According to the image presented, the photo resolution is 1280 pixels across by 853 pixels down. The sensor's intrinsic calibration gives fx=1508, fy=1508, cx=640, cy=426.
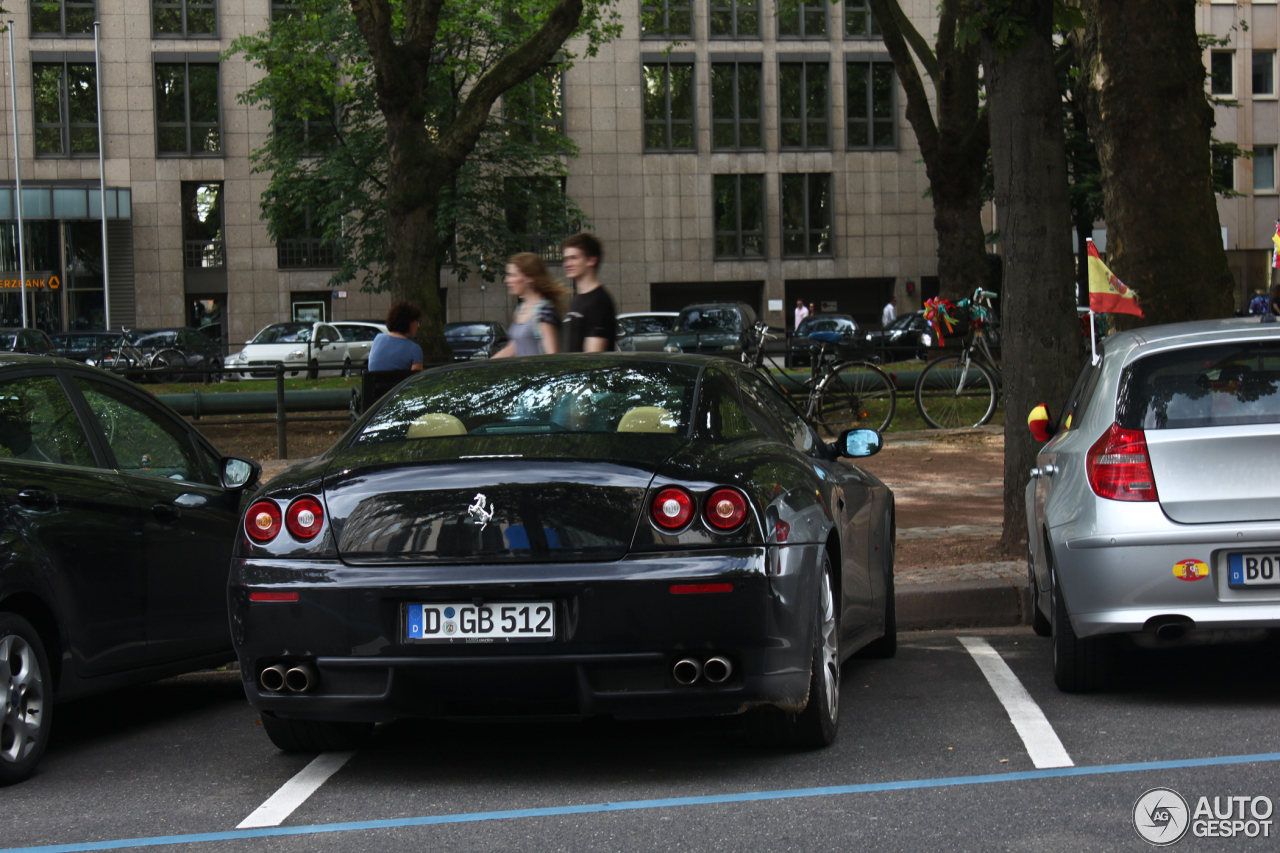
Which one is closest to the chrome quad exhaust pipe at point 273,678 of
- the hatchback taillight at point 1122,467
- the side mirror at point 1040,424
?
the hatchback taillight at point 1122,467

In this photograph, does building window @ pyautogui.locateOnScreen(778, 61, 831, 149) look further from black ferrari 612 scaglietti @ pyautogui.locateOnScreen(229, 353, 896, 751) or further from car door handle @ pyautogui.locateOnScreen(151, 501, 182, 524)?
black ferrari 612 scaglietti @ pyautogui.locateOnScreen(229, 353, 896, 751)

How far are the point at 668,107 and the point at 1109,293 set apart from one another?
4427 cm

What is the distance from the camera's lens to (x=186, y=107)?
49906 millimetres

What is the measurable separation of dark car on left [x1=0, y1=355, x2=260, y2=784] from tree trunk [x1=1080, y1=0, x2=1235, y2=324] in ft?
17.7

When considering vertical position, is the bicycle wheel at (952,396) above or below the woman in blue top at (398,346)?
below

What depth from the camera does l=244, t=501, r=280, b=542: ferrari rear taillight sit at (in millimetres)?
4715

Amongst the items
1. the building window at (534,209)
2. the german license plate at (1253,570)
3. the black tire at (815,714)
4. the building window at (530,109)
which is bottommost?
the black tire at (815,714)

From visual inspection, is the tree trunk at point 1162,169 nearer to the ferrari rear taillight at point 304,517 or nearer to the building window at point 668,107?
the ferrari rear taillight at point 304,517

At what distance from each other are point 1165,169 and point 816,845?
245 inches

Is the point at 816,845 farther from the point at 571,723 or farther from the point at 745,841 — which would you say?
the point at 571,723

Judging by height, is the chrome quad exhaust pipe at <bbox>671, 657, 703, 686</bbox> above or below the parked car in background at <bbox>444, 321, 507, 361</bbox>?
below

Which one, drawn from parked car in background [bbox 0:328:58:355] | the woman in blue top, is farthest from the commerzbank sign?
the woman in blue top

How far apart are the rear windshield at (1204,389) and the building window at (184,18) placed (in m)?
48.9

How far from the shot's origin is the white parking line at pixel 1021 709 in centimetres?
486
